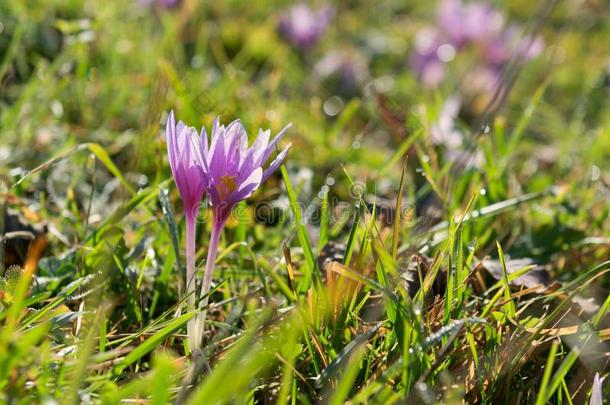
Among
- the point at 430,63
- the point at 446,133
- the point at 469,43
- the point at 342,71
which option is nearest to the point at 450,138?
the point at 446,133

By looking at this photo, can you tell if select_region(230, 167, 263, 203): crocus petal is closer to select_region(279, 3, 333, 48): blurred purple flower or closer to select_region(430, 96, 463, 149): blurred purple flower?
select_region(430, 96, 463, 149): blurred purple flower

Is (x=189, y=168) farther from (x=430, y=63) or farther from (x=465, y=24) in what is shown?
(x=465, y=24)

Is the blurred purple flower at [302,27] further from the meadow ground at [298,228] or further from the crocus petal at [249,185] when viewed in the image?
the crocus petal at [249,185]

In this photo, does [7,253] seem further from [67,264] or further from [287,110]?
[287,110]

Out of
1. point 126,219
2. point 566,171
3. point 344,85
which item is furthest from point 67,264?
point 344,85

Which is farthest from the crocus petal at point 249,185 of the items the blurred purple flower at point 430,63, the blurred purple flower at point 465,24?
the blurred purple flower at point 465,24

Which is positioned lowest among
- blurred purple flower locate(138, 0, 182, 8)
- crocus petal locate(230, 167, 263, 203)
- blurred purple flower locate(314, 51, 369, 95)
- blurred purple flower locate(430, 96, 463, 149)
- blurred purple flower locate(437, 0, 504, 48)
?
blurred purple flower locate(314, 51, 369, 95)

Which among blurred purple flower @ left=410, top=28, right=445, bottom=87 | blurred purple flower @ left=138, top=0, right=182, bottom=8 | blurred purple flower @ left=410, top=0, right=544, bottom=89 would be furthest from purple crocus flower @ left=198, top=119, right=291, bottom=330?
blurred purple flower @ left=410, top=0, right=544, bottom=89
